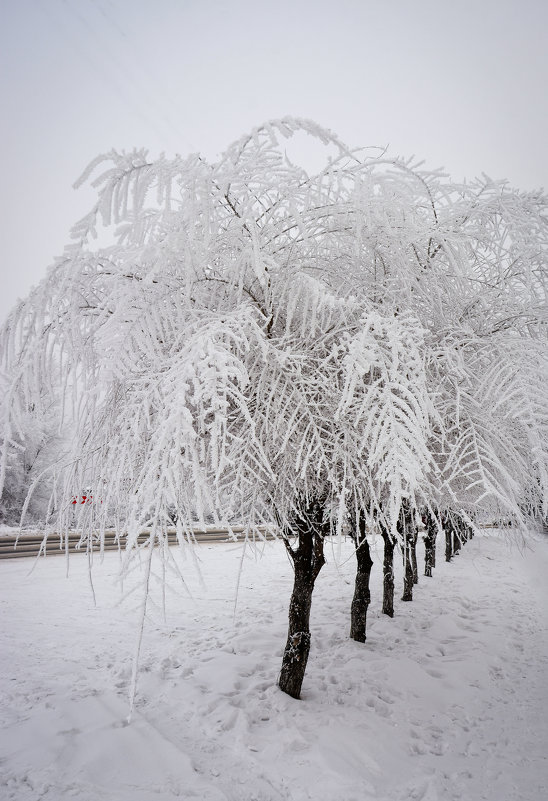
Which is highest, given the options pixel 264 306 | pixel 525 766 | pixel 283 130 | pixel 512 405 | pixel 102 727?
pixel 283 130

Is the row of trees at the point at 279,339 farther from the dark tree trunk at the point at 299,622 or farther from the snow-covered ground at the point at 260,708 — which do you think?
the dark tree trunk at the point at 299,622

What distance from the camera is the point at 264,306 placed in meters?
3.29

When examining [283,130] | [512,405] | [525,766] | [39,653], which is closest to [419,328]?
[512,405]

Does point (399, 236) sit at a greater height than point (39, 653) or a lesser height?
greater

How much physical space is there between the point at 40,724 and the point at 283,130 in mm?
5405

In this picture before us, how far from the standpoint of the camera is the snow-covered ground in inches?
133

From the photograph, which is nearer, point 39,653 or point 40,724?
point 40,724

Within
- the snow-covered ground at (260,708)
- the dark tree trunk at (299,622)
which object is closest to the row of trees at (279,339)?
the snow-covered ground at (260,708)

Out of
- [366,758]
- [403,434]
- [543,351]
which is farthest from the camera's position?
[366,758]

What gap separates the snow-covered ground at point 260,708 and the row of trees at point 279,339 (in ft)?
3.07

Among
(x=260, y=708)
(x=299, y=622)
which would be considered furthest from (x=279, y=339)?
(x=260, y=708)

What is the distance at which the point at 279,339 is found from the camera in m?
3.04

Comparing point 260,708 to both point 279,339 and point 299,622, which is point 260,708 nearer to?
point 299,622

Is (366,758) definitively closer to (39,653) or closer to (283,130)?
(39,653)
